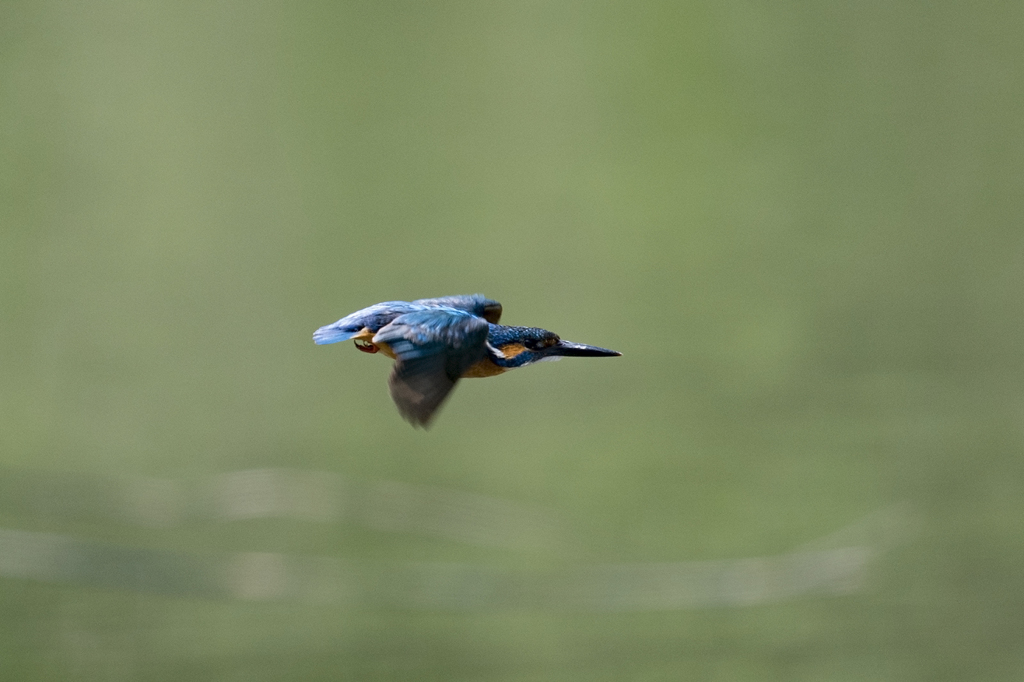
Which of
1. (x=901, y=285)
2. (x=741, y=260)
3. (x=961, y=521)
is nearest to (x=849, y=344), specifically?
(x=901, y=285)

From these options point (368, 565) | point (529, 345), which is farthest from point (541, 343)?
point (368, 565)

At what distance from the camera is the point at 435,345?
38 cm

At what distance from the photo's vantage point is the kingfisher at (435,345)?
0.35 meters

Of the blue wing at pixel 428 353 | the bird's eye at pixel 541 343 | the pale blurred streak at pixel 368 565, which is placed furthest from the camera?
the pale blurred streak at pixel 368 565

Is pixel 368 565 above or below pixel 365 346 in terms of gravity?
above

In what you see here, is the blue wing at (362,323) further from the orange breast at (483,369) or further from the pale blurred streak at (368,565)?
the pale blurred streak at (368,565)

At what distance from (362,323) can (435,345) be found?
0.07 m

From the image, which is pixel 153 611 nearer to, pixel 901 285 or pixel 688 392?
pixel 688 392

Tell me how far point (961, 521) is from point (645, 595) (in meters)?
0.56

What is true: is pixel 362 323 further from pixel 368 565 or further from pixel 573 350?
pixel 368 565

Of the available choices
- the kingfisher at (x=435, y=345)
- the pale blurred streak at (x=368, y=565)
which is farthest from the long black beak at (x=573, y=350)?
the pale blurred streak at (x=368, y=565)

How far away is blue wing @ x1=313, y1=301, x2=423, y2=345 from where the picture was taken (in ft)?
1.40

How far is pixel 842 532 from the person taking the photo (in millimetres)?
1552

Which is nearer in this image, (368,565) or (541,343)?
(541,343)
